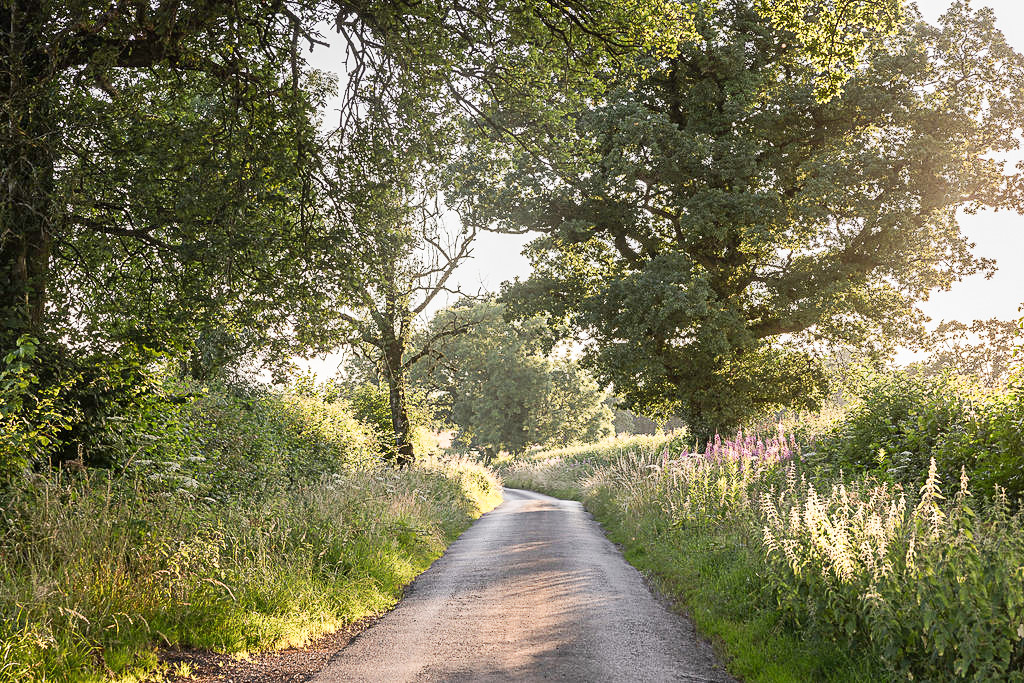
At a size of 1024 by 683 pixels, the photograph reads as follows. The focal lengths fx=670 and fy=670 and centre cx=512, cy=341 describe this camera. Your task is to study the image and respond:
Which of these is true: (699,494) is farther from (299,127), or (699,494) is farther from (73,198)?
(73,198)

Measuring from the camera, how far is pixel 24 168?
7.87 meters

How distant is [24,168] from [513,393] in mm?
61297

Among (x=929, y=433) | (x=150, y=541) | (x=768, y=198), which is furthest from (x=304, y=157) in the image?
(x=768, y=198)

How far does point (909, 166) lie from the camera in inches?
828

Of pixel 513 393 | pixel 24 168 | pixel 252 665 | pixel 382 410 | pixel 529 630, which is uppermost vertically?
pixel 24 168

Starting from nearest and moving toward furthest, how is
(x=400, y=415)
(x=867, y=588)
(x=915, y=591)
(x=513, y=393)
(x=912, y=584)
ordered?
(x=915, y=591) < (x=912, y=584) < (x=867, y=588) < (x=400, y=415) < (x=513, y=393)

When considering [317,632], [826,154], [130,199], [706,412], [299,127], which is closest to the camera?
[317,632]

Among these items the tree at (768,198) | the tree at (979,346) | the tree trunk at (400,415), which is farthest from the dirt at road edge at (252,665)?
the tree at (979,346)

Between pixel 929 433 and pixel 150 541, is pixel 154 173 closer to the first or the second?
pixel 150 541

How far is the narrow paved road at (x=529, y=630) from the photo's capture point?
21.0 ft

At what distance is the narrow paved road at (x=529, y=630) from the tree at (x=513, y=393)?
176ft

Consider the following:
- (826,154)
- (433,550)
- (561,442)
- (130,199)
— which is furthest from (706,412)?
(561,442)

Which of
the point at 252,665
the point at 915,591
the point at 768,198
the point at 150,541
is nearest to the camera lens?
the point at 915,591

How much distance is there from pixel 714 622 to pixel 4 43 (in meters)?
10.7
